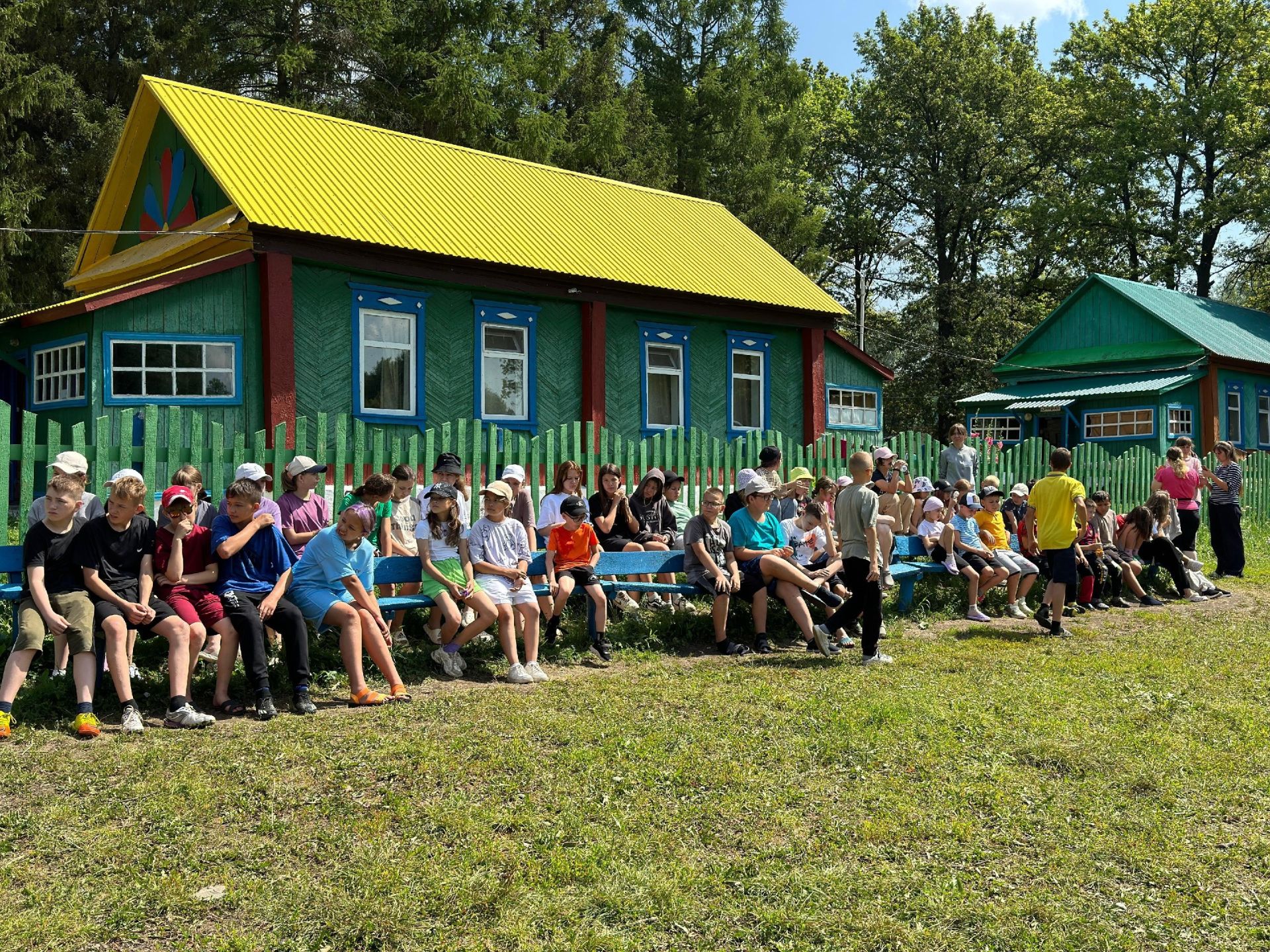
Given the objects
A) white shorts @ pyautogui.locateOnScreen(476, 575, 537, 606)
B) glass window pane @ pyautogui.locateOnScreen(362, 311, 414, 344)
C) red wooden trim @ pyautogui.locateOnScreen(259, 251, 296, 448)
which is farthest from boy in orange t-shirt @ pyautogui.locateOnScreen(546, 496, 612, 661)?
glass window pane @ pyautogui.locateOnScreen(362, 311, 414, 344)

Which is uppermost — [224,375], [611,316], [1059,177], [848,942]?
[1059,177]

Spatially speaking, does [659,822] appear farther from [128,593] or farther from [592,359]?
[592,359]

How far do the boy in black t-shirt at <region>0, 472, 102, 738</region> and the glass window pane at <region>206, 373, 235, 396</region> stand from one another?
8.70 m

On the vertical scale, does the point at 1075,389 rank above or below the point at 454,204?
below

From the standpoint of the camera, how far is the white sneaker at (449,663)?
823cm

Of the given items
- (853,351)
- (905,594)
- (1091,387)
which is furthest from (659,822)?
(1091,387)

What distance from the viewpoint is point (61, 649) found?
727 centimetres

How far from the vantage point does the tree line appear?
78.1 feet

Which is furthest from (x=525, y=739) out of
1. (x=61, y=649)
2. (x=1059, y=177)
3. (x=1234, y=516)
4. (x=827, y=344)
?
(x=1059, y=177)

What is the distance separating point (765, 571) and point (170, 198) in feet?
41.0

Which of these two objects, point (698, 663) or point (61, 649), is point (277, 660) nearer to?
point (61, 649)

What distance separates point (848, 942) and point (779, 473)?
9400 mm

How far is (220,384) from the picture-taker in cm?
1543

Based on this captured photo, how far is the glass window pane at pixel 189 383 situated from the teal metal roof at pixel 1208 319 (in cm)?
2630
